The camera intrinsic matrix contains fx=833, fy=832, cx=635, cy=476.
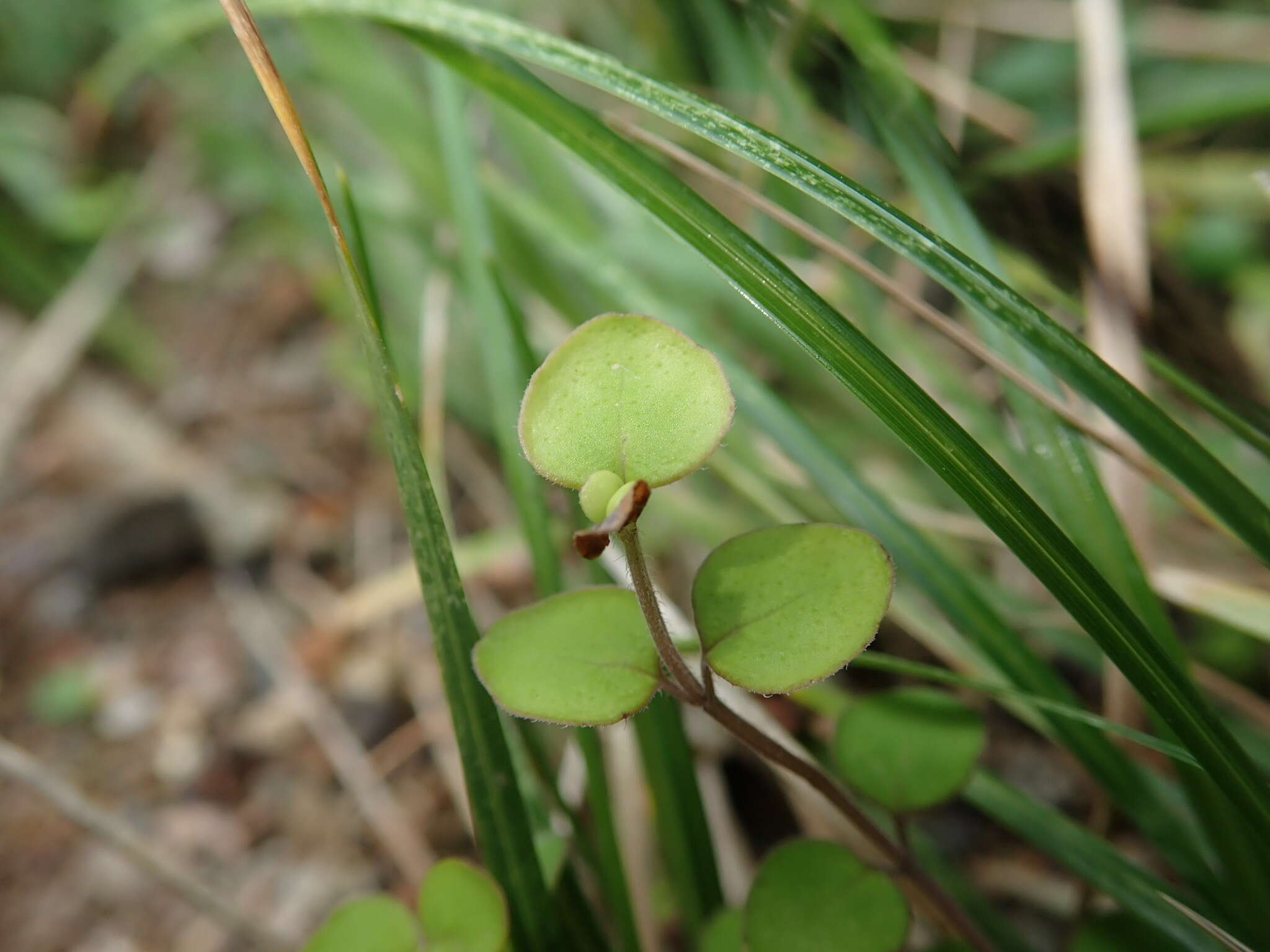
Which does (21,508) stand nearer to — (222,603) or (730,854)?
(222,603)

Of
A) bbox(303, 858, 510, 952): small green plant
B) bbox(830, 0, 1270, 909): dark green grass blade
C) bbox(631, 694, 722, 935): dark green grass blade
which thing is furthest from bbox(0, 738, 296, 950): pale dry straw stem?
bbox(830, 0, 1270, 909): dark green grass blade

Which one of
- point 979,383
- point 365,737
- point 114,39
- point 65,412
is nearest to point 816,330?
point 979,383

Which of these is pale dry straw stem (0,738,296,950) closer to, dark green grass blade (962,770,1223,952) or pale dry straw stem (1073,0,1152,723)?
dark green grass blade (962,770,1223,952)

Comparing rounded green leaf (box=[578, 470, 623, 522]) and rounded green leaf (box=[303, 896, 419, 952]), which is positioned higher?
rounded green leaf (box=[578, 470, 623, 522])

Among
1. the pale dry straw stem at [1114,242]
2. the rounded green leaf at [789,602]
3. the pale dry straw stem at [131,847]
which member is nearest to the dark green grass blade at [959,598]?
the pale dry straw stem at [1114,242]

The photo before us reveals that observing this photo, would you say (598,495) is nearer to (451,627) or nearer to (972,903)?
(451,627)

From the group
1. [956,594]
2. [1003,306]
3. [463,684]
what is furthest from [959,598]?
[463,684]
